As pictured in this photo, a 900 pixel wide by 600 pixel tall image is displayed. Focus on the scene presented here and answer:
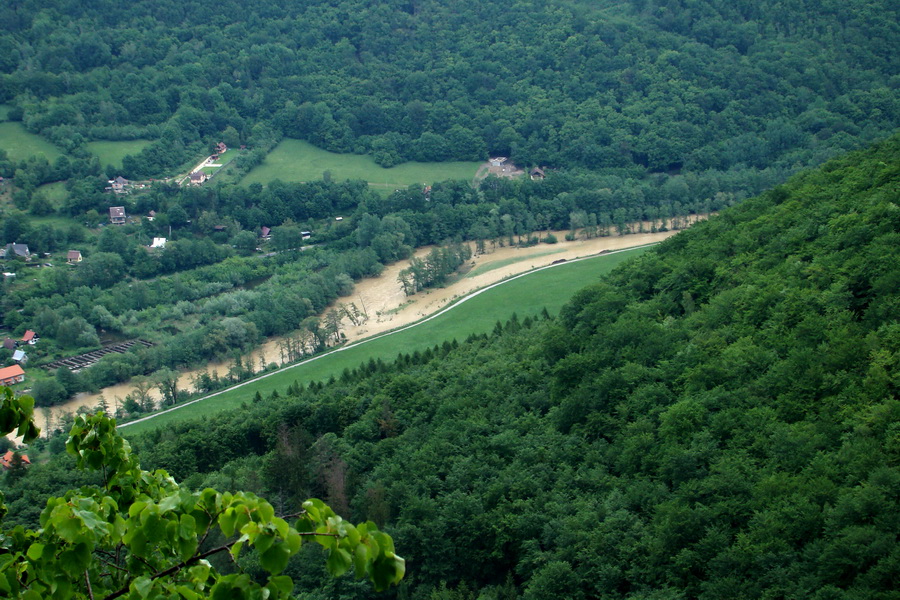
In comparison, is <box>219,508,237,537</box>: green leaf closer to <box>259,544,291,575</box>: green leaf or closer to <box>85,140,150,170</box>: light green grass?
<box>259,544,291,575</box>: green leaf

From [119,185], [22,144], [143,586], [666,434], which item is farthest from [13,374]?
[143,586]

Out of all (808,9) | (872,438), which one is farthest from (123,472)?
(808,9)

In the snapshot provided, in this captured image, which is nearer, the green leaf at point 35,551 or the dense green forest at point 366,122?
the green leaf at point 35,551

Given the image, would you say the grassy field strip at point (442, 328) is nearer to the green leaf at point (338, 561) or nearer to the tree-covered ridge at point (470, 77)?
the tree-covered ridge at point (470, 77)

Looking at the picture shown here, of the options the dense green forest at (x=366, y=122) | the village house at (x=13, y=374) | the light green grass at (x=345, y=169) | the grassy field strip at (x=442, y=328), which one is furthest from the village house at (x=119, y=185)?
the grassy field strip at (x=442, y=328)

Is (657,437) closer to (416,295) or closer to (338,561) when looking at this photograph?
(338,561)

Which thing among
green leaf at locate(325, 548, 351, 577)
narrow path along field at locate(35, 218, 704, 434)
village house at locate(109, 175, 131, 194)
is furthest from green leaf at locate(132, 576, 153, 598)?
village house at locate(109, 175, 131, 194)
